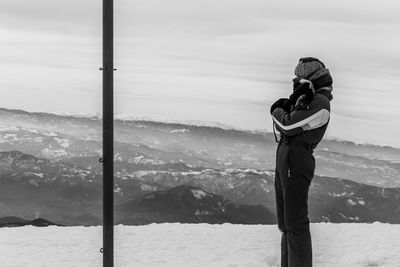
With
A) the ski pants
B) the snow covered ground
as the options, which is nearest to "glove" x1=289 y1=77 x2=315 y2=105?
the ski pants

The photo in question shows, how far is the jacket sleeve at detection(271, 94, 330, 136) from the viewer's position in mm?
5078

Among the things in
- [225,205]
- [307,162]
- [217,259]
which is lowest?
[225,205]

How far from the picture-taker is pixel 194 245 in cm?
864

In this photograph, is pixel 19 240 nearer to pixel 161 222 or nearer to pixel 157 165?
pixel 161 222

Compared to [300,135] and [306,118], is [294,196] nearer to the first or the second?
[300,135]

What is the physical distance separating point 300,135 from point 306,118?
0.17m

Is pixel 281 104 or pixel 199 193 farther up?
pixel 281 104

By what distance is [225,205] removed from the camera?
89.8 metres

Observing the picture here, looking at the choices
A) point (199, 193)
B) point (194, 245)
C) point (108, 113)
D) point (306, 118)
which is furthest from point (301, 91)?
point (199, 193)

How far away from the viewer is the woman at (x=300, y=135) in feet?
16.8

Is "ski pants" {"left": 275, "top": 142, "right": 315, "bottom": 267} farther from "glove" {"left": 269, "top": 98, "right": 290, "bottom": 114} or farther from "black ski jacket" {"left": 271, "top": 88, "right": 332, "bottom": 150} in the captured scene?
"glove" {"left": 269, "top": 98, "right": 290, "bottom": 114}

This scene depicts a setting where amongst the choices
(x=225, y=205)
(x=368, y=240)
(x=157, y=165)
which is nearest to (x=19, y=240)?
(x=368, y=240)

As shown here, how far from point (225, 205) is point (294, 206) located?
3347 inches

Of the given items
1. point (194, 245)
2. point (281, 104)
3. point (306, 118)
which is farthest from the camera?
point (194, 245)
